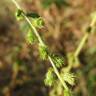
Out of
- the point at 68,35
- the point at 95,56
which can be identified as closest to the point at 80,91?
the point at 95,56

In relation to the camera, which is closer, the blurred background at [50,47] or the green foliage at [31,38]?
the green foliage at [31,38]

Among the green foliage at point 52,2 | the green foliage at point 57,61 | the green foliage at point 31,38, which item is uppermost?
the green foliage at point 52,2

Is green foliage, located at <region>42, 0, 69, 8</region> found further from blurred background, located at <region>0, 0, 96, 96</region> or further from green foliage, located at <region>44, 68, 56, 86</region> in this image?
green foliage, located at <region>44, 68, 56, 86</region>

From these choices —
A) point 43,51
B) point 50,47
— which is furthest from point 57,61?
point 50,47

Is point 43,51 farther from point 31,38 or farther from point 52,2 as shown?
point 52,2

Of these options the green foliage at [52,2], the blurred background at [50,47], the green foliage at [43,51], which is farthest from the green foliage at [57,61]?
the green foliage at [52,2]

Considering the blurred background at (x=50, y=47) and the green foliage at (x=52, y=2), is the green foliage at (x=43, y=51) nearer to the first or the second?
the blurred background at (x=50, y=47)

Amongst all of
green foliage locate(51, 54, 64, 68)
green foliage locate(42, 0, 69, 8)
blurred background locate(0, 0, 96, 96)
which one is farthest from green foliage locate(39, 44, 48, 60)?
green foliage locate(42, 0, 69, 8)

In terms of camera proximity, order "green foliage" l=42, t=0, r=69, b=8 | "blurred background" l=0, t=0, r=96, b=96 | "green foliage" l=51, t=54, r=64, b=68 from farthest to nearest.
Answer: "green foliage" l=42, t=0, r=69, b=8, "blurred background" l=0, t=0, r=96, b=96, "green foliage" l=51, t=54, r=64, b=68

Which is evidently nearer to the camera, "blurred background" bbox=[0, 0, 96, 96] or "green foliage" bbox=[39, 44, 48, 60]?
"green foliage" bbox=[39, 44, 48, 60]

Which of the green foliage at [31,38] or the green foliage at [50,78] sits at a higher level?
the green foliage at [31,38]
